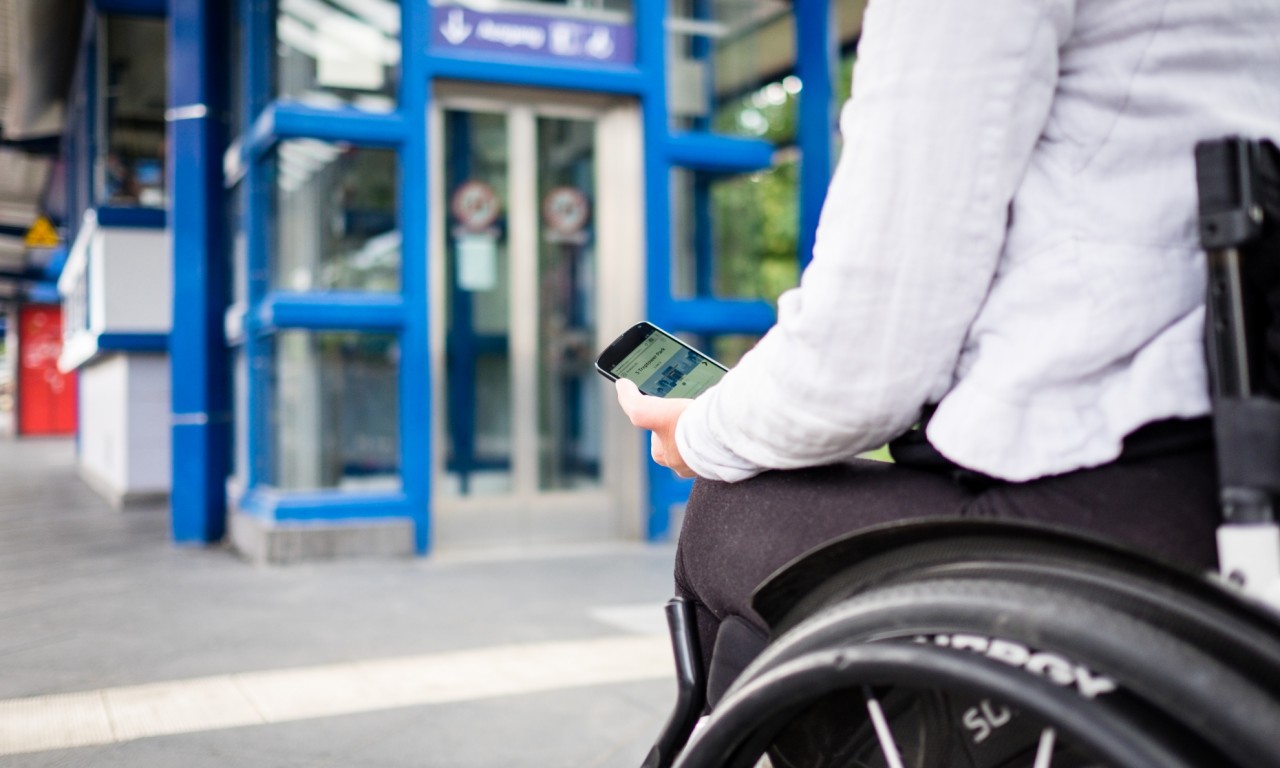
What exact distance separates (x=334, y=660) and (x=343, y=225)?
2.89m

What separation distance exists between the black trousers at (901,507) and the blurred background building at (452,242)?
4868mm

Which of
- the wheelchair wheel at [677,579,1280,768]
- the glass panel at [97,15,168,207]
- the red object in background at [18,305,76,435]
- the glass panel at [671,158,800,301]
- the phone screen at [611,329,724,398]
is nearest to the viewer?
the wheelchair wheel at [677,579,1280,768]

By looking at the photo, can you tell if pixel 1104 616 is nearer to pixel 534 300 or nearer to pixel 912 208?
pixel 912 208

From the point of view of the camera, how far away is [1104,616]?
884mm

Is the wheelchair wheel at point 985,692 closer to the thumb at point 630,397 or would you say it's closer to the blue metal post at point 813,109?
the thumb at point 630,397

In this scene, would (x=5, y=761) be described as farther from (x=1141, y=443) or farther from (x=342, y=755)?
(x=1141, y=443)

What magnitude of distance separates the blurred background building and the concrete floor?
44cm

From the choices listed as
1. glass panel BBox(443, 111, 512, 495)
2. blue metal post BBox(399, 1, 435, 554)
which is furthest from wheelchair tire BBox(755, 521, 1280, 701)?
Answer: glass panel BBox(443, 111, 512, 495)

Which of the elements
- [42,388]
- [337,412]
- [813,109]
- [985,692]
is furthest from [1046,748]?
[42,388]

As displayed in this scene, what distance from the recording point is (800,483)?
1225mm

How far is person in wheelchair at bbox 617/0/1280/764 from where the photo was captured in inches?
39.6

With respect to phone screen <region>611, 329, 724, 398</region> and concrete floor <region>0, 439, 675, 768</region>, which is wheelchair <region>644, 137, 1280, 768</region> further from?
concrete floor <region>0, 439, 675, 768</region>

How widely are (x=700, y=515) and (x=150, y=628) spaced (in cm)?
379

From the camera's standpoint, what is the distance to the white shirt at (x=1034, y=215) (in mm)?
1008
